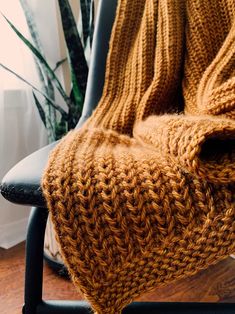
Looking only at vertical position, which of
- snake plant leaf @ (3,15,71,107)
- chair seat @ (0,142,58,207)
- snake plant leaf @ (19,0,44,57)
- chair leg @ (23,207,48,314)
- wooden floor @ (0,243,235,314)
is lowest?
wooden floor @ (0,243,235,314)

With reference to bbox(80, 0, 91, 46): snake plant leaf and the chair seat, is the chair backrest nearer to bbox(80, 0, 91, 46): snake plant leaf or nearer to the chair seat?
bbox(80, 0, 91, 46): snake plant leaf

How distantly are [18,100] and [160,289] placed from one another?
28.6 inches

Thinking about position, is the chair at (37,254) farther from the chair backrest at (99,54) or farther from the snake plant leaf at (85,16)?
the snake plant leaf at (85,16)

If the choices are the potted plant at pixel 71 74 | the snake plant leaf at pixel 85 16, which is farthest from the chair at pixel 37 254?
the snake plant leaf at pixel 85 16

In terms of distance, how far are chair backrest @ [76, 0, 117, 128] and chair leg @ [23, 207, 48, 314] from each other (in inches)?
11.1

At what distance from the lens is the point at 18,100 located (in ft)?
3.67

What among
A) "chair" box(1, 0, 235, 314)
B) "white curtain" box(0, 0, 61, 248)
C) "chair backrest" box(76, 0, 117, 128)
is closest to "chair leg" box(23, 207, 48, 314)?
"chair" box(1, 0, 235, 314)

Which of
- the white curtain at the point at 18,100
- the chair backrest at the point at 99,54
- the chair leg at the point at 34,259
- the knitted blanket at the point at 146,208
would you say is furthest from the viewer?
the white curtain at the point at 18,100

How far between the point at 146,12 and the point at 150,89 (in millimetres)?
203

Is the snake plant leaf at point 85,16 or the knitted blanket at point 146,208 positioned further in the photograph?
the snake plant leaf at point 85,16

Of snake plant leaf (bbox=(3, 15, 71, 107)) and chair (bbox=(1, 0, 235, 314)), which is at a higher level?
snake plant leaf (bbox=(3, 15, 71, 107))

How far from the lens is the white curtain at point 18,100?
1.07m

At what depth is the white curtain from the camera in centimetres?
107

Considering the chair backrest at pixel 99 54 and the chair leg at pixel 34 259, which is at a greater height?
the chair backrest at pixel 99 54
